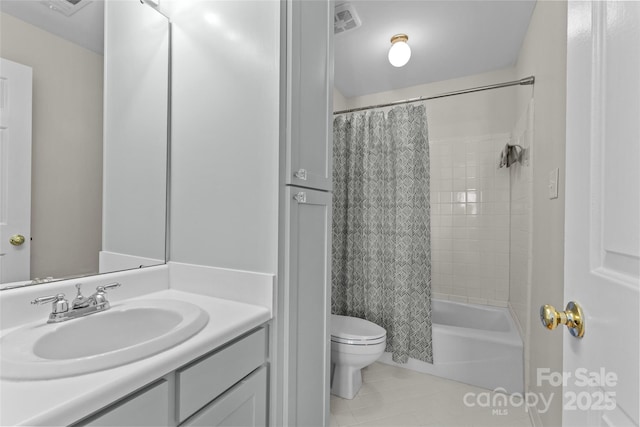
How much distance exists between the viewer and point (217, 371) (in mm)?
838

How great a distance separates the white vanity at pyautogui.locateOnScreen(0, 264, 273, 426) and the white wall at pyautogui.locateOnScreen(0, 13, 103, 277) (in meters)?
0.11

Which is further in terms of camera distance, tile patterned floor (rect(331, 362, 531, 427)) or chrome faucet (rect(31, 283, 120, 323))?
tile patterned floor (rect(331, 362, 531, 427))

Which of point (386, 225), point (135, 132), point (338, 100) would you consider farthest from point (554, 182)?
point (338, 100)

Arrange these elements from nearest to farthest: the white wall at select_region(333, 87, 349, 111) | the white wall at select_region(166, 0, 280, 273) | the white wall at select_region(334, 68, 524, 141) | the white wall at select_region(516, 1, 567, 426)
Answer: the white wall at select_region(166, 0, 280, 273) < the white wall at select_region(516, 1, 567, 426) < the white wall at select_region(334, 68, 524, 141) < the white wall at select_region(333, 87, 349, 111)

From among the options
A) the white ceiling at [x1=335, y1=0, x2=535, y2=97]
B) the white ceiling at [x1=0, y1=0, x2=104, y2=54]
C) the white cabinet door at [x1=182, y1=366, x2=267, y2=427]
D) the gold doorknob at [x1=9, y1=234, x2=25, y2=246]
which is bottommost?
the white cabinet door at [x1=182, y1=366, x2=267, y2=427]

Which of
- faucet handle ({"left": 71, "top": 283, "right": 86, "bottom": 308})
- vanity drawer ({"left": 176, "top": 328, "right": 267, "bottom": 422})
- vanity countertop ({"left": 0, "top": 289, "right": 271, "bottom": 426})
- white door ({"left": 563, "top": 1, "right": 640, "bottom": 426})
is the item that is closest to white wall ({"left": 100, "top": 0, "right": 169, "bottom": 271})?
faucet handle ({"left": 71, "top": 283, "right": 86, "bottom": 308})


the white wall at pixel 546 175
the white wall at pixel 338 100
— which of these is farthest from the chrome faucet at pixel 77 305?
the white wall at pixel 338 100

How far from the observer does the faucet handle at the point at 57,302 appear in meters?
0.86

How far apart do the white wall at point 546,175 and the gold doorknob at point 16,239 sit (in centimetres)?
188

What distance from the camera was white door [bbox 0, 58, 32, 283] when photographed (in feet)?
2.79

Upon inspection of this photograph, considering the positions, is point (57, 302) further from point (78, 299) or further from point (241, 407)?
point (241, 407)

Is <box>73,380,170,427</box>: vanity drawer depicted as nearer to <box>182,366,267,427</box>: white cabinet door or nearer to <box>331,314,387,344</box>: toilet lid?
<box>182,366,267,427</box>: white cabinet door

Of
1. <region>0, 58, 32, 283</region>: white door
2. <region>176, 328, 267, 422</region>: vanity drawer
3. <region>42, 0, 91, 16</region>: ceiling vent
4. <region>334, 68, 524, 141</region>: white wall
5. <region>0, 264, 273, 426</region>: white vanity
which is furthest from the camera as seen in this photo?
<region>334, 68, 524, 141</region>: white wall

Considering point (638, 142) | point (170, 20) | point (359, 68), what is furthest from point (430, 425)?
point (359, 68)
